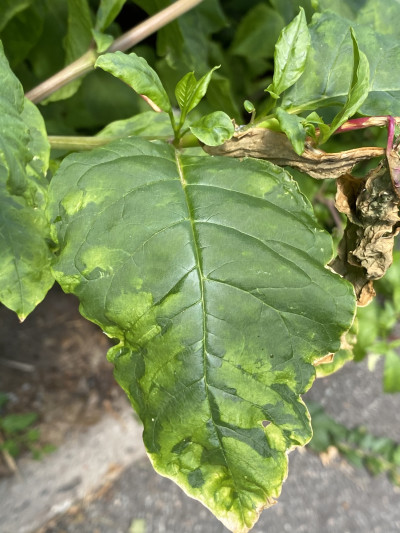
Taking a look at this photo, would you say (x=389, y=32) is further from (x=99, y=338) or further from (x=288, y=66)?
(x=99, y=338)

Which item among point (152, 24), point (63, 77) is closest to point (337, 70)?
point (152, 24)

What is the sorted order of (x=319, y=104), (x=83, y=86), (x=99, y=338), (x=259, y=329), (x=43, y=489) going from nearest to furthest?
(x=259, y=329) < (x=319, y=104) < (x=83, y=86) < (x=43, y=489) < (x=99, y=338)

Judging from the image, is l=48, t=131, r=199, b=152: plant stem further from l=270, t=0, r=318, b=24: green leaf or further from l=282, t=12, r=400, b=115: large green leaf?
l=270, t=0, r=318, b=24: green leaf

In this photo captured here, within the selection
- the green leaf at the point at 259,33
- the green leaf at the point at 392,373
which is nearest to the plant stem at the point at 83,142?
the green leaf at the point at 259,33

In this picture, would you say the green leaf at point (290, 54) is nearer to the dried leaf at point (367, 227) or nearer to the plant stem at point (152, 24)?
the dried leaf at point (367, 227)

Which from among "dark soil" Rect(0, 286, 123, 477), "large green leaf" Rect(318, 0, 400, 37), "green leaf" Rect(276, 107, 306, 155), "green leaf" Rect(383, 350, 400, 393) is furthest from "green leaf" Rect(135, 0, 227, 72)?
"dark soil" Rect(0, 286, 123, 477)

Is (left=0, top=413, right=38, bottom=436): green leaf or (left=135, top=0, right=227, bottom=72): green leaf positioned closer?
(left=135, top=0, right=227, bottom=72): green leaf

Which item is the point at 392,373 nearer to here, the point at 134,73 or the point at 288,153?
the point at 288,153

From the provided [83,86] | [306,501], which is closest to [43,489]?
[306,501]
